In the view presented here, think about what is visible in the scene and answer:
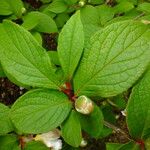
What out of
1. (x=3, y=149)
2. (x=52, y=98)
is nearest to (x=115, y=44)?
(x=52, y=98)

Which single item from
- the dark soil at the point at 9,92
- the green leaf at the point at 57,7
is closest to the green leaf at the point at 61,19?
the green leaf at the point at 57,7

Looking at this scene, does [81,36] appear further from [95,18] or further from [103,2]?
[103,2]

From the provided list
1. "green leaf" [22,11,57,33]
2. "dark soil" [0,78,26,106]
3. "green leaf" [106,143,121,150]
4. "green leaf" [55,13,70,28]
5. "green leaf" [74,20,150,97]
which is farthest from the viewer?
"dark soil" [0,78,26,106]

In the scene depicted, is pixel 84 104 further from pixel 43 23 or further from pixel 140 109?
pixel 43 23

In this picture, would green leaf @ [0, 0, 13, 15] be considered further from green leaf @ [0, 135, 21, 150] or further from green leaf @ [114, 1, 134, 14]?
green leaf @ [0, 135, 21, 150]

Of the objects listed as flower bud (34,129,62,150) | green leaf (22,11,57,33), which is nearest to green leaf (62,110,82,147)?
flower bud (34,129,62,150)

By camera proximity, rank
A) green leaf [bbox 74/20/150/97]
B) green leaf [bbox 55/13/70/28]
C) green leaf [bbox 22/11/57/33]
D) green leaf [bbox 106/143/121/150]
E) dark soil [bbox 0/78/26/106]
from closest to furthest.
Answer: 1. green leaf [bbox 74/20/150/97]
2. green leaf [bbox 106/143/121/150]
3. green leaf [bbox 22/11/57/33]
4. green leaf [bbox 55/13/70/28]
5. dark soil [bbox 0/78/26/106]
